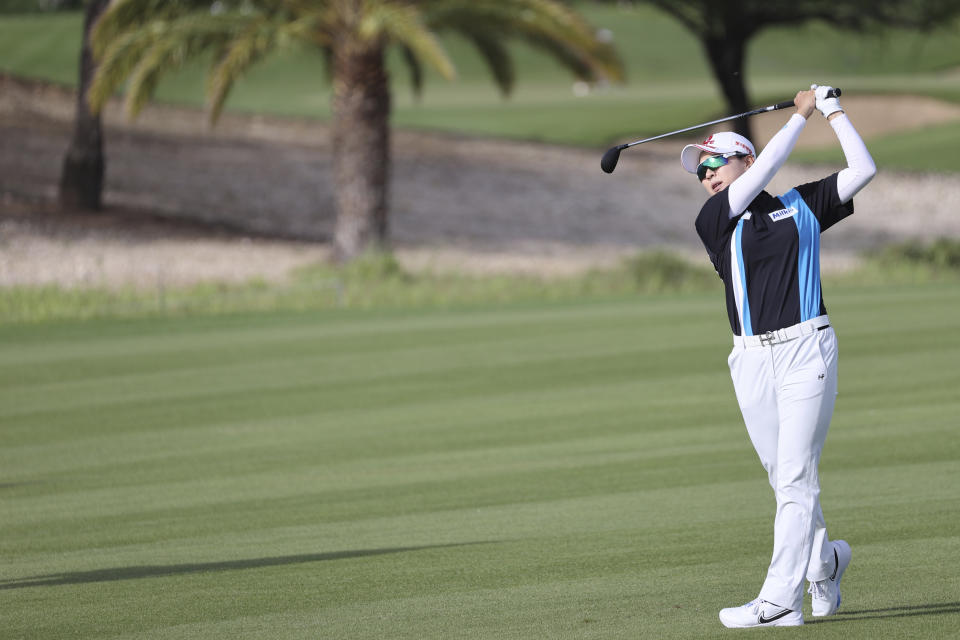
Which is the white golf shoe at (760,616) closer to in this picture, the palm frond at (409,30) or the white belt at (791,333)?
the white belt at (791,333)

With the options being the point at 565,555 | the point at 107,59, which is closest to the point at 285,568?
the point at 565,555

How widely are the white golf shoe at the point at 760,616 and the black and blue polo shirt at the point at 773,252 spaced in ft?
3.50

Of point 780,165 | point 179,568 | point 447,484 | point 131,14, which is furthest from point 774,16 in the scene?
point 780,165

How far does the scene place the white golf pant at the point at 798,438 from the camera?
5855mm

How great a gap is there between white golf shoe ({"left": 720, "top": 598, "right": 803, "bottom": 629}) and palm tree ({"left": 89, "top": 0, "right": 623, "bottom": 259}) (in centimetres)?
1639

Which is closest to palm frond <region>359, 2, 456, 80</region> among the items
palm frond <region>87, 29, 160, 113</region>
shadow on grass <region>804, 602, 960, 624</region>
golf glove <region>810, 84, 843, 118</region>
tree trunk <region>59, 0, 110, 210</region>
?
palm frond <region>87, 29, 160, 113</region>

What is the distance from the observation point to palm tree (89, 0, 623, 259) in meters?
23.1

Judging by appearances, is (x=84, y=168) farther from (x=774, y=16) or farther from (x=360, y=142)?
(x=774, y=16)

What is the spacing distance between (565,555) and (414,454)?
11.7 ft

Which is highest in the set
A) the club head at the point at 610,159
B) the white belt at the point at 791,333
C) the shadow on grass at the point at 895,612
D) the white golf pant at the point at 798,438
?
the club head at the point at 610,159

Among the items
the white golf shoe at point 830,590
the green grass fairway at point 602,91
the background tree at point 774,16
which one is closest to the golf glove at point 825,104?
the white golf shoe at point 830,590

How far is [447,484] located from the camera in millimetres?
9758

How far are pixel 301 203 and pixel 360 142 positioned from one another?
A: 990 centimetres

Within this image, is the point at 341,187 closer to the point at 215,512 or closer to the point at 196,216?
the point at 196,216
